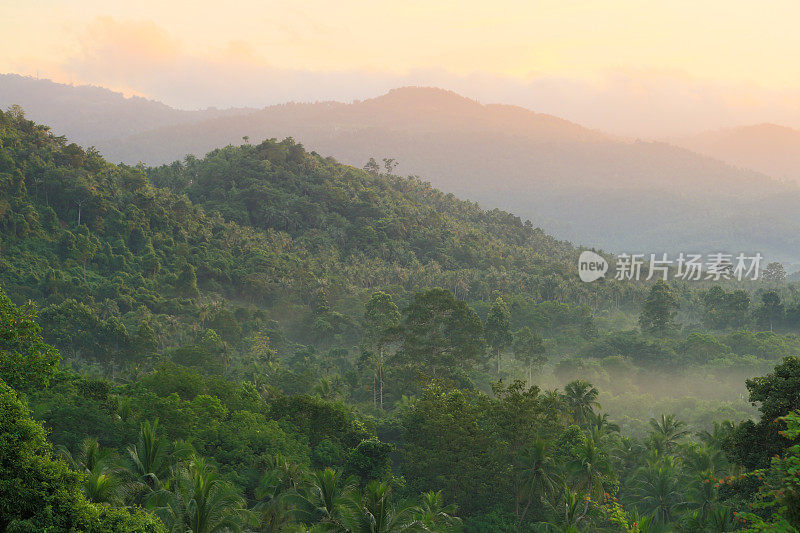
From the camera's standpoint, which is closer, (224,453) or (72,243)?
(224,453)

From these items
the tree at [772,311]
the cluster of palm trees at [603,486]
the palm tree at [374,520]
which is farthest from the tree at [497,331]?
the palm tree at [374,520]

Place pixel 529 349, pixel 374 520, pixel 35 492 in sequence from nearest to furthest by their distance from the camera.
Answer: pixel 35 492
pixel 374 520
pixel 529 349

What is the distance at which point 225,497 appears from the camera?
2691 centimetres

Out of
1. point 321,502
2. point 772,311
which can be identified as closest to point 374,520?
point 321,502

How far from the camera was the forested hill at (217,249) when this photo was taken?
9938cm

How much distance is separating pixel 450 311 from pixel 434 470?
4070cm

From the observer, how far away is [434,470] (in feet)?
158

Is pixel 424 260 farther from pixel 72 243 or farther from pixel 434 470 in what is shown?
pixel 434 470

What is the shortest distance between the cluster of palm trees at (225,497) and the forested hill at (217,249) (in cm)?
5231

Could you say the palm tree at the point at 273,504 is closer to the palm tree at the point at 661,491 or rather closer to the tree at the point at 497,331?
the palm tree at the point at 661,491

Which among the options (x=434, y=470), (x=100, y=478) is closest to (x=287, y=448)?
(x=434, y=470)

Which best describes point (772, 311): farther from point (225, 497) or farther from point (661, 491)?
point (225, 497)

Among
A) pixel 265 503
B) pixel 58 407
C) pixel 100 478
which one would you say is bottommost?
pixel 265 503

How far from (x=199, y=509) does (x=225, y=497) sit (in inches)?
50.6
